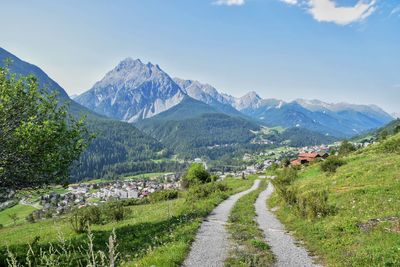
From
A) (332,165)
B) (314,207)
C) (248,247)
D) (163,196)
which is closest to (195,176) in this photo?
(163,196)

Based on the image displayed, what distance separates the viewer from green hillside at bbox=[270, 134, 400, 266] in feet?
51.2

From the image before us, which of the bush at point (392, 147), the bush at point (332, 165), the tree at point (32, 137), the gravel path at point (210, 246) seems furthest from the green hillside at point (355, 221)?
the bush at point (392, 147)

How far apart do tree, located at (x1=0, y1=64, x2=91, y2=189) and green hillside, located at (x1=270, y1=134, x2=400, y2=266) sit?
15970 millimetres

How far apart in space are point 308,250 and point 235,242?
3.90 metres

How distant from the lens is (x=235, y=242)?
1992 cm

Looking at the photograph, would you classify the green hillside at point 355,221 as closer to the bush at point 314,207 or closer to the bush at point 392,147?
the bush at point 314,207

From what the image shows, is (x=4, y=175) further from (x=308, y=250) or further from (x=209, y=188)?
(x=209, y=188)

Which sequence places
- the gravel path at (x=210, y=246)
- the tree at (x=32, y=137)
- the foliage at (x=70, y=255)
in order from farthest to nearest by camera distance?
1. the tree at (x=32, y=137)
2. the gravel path at (x=210, y=246)
3. the foliage at (x=70, y=255)

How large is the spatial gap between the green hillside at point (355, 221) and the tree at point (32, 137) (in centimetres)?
1597

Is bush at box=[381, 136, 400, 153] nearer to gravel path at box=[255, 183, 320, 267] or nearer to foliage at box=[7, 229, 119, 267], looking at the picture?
gravel path at box=[255, 183, 320, 267]

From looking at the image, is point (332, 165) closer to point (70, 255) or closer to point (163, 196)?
point (163, 196)

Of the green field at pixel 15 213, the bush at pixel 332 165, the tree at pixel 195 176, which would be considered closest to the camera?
the bush at pixel 332 165

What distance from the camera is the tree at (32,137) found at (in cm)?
2055

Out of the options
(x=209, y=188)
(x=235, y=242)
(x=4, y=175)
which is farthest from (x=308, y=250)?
(x=209, y=188)
